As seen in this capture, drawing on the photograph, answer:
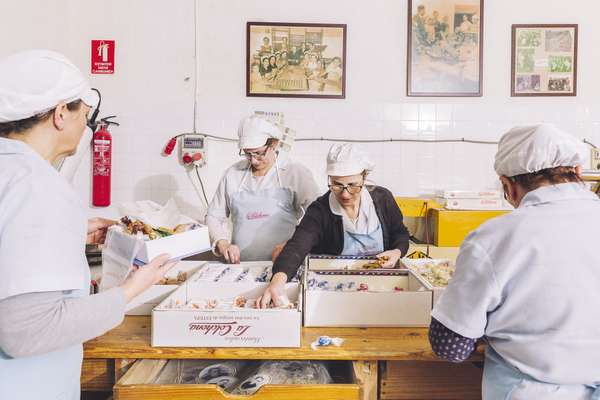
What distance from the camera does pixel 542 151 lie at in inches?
47.0

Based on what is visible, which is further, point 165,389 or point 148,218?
point 148,218

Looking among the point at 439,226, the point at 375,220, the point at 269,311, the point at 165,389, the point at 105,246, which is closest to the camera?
the point at 165,389

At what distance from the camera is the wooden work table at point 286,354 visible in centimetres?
150

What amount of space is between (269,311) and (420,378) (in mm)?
512

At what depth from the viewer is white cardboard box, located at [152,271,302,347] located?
154cm

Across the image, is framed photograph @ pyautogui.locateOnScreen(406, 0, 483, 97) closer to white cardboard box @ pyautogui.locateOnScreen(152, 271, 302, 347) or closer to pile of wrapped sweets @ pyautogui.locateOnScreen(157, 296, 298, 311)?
pile of wrapped sweets @ pyautogui.locateOnScreen(157, 296, 298, 311)

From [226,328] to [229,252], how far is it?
90 cm

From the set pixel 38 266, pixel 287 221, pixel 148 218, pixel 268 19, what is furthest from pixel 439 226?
pixel 38 266

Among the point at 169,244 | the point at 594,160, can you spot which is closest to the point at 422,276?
the point at 169,244

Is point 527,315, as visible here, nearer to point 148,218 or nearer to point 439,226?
point 148,218

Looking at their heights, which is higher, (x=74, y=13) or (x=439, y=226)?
(x=74, y=13)

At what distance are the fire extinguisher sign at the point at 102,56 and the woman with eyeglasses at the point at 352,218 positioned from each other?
234 cm

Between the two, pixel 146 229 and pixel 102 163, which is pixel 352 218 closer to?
pixel 146 229

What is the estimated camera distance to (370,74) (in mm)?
4023
